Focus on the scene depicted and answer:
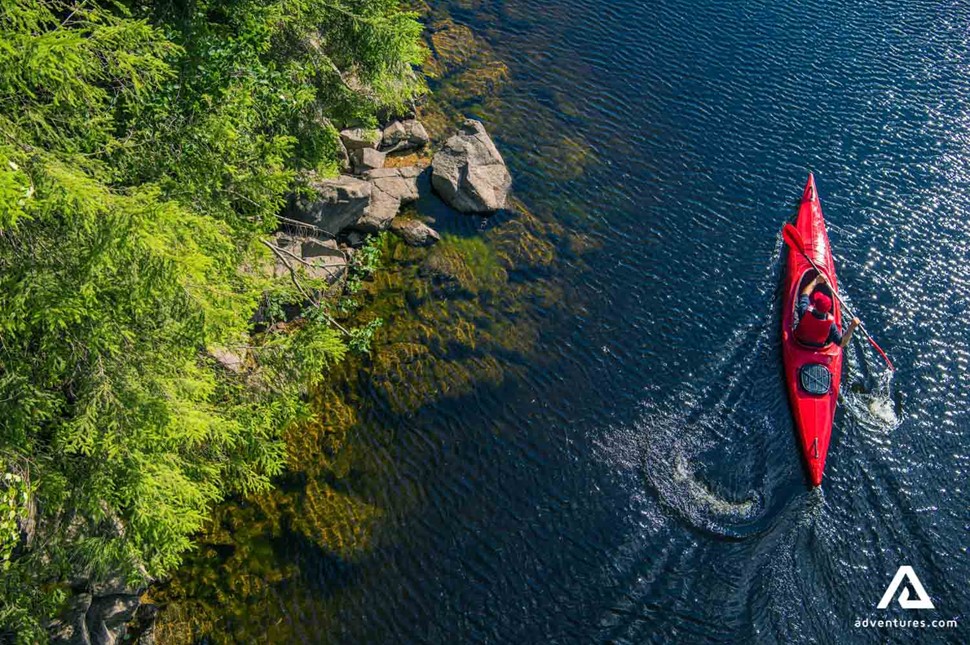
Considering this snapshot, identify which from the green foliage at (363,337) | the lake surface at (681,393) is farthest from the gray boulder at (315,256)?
the lake surface at (681,393)

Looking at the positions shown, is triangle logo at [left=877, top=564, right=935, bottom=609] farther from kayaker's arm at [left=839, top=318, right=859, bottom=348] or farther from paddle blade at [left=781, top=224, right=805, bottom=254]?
paddle blade at [left=781, top=224, right=805, bottom=254]

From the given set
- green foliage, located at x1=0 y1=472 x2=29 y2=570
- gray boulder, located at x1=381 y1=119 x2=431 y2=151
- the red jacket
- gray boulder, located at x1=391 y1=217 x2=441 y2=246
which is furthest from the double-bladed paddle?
green foliage, located at x1=0 y1=472 x2=29 y2=570

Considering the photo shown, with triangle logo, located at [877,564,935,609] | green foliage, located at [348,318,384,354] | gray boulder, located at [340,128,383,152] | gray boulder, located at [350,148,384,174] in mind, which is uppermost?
gray boulder, located at [340,128,383,152]

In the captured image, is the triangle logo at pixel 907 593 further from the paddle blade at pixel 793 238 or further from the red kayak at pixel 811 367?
the paddle blade at pixel 793 238

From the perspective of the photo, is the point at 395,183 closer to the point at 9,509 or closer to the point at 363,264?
the point at 363,264

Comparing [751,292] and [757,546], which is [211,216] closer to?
[757,546]

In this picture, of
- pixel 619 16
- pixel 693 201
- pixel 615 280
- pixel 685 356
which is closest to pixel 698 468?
pixel 685 356
